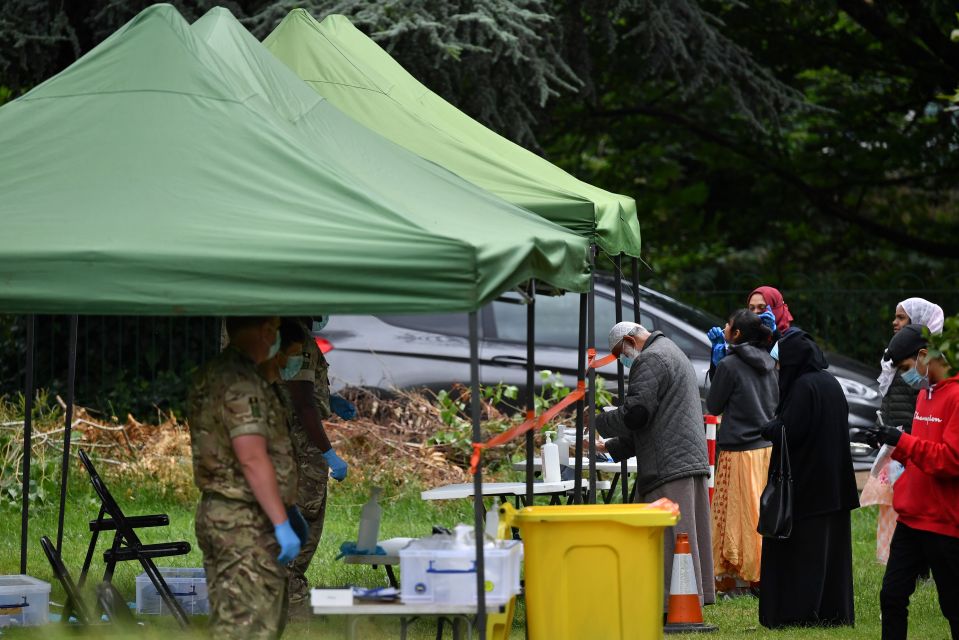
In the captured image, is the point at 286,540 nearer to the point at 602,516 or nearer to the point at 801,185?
the point at 602,516

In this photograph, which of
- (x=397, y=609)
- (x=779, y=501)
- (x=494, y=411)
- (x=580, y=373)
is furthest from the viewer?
(x=494, y=411)

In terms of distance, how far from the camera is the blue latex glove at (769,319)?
8961 mm

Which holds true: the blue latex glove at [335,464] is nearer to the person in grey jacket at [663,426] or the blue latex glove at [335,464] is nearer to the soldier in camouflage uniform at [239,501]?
the person in grey jacket at [663,426]

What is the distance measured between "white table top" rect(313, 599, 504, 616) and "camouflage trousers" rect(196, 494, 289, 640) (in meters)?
0.21

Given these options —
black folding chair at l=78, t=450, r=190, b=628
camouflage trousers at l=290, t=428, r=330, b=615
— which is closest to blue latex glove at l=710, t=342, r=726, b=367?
camouflage trousers at l=290, t=428, r=330, b=615

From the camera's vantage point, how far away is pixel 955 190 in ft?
61.3

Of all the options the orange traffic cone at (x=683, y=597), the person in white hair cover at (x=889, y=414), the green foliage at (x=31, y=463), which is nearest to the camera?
the orange traffic cone at (x=683, y=597)

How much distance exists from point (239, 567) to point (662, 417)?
3234mm

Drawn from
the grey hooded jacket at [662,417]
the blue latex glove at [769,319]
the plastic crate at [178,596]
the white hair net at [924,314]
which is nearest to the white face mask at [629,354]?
the grey hooded jacket at [662,417]

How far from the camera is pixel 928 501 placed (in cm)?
638

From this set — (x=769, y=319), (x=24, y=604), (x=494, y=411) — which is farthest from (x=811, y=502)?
(x=494, y=411)

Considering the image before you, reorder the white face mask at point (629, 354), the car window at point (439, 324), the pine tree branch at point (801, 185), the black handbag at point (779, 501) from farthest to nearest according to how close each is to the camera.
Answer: the pine tree branch at point (801, 185), the car window at point (439, 324), the white face mask at point (629, 354), the black handbag at point (779, 501)

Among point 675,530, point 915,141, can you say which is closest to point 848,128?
point 915,141

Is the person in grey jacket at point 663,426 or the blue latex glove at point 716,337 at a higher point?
the blue latex glove at point 716,337
